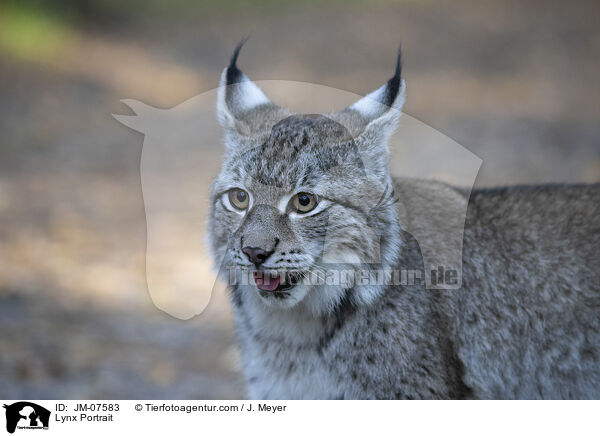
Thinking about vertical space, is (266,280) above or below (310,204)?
below

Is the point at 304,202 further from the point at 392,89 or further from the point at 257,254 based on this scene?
the point at 392,89

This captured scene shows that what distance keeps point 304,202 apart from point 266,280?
41 centimetres

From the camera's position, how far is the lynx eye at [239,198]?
3262 millimetres

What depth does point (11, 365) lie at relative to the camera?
4707 mm

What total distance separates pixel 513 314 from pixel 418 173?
1.07m

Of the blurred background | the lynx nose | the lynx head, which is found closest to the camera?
the lynx nose

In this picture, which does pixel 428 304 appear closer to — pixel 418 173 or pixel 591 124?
pixel 418 173

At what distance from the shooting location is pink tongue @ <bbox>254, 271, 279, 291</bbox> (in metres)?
3.16
